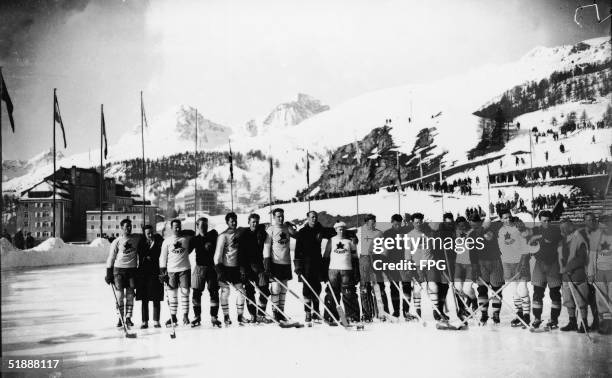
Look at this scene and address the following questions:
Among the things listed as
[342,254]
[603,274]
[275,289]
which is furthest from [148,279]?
[603,274]

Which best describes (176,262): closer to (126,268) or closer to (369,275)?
(126,268)

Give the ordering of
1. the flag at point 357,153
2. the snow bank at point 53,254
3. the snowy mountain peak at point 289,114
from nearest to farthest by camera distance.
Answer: the snow bank at point 53,254
the snowy mountain peak at point 289,114
the flag at point 357,153

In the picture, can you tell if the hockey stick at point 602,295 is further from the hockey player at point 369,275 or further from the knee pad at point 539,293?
the hockey player at point 369,275

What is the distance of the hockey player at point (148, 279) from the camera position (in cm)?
545

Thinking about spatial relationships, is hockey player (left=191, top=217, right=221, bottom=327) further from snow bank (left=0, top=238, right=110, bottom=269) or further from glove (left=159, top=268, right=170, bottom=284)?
snow bank (left=0, top=238, right=110, bottom=269)

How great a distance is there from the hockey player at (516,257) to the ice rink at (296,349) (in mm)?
268

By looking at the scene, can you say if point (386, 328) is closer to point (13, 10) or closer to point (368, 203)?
point (368, 203)

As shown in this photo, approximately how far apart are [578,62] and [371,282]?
16.8 feet

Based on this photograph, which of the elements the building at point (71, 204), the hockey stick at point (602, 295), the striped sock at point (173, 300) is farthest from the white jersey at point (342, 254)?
the building at point (71, 204)

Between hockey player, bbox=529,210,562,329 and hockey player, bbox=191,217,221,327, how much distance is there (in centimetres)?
370

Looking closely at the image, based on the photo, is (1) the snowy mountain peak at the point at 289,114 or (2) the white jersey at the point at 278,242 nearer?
(2) the white jersey at the point at 278,242

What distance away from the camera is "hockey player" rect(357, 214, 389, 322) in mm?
5797

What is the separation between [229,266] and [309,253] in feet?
3.25

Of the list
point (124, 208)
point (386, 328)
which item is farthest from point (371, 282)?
point (124, 208)
